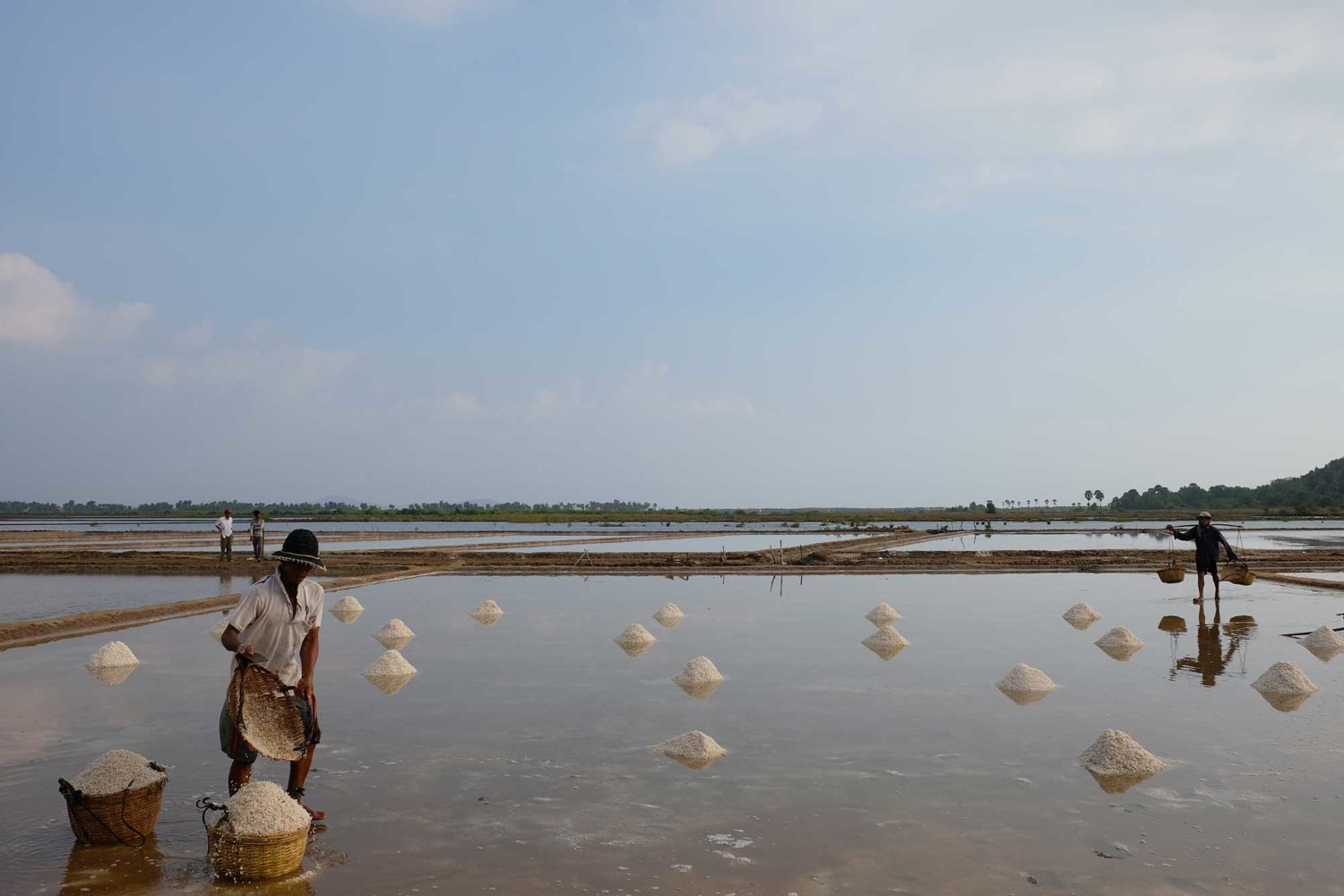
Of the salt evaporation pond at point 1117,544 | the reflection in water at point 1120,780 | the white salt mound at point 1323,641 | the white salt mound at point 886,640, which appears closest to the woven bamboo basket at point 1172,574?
the white salt mound at point 1323,641

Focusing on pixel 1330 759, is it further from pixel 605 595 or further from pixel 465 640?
pixel 605 595

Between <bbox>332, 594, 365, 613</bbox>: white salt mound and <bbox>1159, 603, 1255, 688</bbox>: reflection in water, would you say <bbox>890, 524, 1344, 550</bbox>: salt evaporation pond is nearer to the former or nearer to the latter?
<bbox>1159, 603, 1255, 688</bbox>: reflection in water

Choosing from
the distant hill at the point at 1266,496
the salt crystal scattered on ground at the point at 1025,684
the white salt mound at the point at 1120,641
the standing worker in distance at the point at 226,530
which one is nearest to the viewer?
the salt crystal scattered on ground at the point at 1025,684

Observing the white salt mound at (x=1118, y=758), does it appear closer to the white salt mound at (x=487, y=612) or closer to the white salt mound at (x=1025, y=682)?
the white salt mound at (x=1025, y=682)

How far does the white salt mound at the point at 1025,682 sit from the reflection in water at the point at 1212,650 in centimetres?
163

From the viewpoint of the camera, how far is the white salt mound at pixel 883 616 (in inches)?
549

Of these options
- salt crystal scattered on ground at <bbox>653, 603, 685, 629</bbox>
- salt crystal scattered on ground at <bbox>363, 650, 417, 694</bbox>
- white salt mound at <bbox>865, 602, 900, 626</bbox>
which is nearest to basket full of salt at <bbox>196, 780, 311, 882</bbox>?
salt crystal scattered on ground at <bbox>363, 650, 417, 694</bbox>

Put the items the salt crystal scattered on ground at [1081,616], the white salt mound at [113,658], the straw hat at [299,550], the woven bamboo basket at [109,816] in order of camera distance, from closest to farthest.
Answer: the woven bamboo basket at [109,816]
the straw hat at [299,550]
the white salt mound at [113,658]
the salt crystal scattered on ground at [1081,616]

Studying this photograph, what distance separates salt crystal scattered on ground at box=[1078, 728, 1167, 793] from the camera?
6242mm

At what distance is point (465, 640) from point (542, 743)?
218 inches

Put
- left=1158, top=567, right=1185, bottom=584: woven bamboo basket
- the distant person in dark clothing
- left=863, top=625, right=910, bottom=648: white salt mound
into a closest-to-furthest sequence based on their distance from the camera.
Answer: left=863, top=625, right=910, bottom=648: white salt mound, the distant person in dark clothing, left=1158, top=567, right=1185, bottom=584: woven bamboo basket

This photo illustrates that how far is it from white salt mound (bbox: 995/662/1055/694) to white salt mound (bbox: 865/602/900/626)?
473 centimetres

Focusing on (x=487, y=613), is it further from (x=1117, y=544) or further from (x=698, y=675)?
(x=1117, y=544)

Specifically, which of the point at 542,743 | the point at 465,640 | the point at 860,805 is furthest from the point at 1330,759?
the point at 465,640
